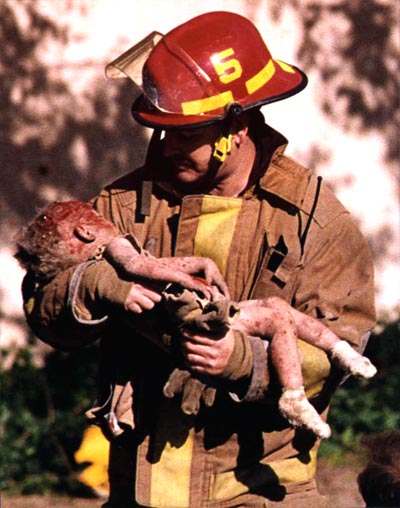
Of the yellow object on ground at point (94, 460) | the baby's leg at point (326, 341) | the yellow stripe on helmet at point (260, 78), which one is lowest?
the yellow object on ground at point (94, 460)

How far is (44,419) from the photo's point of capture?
8.55m

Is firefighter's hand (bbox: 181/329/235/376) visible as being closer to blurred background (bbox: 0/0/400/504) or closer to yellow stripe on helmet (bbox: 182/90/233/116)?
yellow stripe on helmet (bbox: 182/90/233/116)

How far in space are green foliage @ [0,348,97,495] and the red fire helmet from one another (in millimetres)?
3780

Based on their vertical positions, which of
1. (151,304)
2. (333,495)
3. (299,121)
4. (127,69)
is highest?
(127,69)

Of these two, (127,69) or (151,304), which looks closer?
(151,304)

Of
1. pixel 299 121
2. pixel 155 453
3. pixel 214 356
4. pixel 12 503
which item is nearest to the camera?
pixel 214 356

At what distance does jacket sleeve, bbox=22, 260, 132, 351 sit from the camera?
15.3 ft

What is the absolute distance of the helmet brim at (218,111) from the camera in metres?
4.72

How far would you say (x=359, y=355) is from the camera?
473 cm

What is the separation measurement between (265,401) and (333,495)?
142 inches

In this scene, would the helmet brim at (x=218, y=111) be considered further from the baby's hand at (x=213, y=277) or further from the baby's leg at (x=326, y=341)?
the baby's leg at (x=326, y=341)

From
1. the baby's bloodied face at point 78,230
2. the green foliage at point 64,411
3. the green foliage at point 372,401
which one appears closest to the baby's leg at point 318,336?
the baby's bloodied face at point 78,230

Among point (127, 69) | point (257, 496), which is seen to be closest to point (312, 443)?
point (257, 496)

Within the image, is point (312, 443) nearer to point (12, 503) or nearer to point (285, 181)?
point (285, 181)
